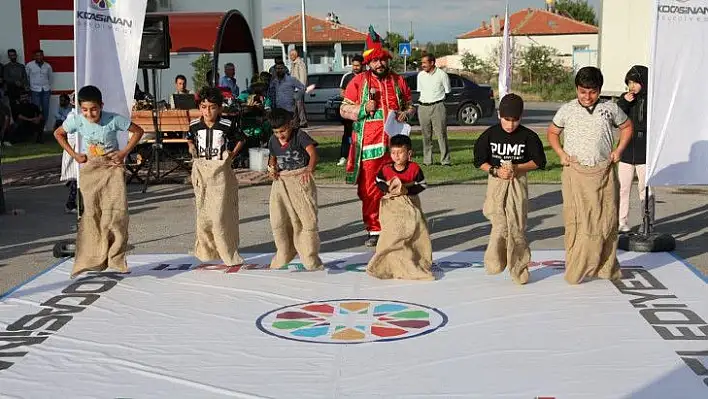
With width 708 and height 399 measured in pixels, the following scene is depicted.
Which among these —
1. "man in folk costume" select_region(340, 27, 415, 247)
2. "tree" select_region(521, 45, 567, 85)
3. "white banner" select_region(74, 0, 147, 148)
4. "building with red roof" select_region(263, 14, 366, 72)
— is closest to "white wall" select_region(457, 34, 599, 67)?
"building with red roof" select_region(263, 14, 366, 72)

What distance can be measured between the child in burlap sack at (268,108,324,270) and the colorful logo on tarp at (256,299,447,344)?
3.39ft

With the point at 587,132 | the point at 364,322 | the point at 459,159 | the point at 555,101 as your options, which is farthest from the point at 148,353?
the point at 555,101

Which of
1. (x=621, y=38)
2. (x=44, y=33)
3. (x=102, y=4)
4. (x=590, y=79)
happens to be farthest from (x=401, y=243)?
(x=44, y=33)

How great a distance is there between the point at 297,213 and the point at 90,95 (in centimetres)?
193

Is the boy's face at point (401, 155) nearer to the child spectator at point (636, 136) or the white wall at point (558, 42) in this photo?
the child spectator at point (636, 136)

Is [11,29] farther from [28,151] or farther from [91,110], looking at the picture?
[91,110]

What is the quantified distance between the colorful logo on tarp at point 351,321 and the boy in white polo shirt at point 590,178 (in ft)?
4.60

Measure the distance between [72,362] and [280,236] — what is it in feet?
8.65

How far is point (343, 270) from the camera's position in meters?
8.31

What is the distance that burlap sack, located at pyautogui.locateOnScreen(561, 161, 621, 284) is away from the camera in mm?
7426

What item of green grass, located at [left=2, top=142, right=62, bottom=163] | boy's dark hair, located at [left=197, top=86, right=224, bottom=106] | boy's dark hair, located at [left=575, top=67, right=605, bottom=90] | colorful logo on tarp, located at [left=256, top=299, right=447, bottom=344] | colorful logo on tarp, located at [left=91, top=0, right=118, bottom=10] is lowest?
green grass, located at [left=2, top=142, right=62, bottom=163]

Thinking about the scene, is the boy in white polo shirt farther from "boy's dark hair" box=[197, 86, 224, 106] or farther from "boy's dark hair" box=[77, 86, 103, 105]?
"boy's dark hair" box=[77, 86, 103, 105]

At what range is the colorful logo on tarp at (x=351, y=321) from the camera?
6273mm

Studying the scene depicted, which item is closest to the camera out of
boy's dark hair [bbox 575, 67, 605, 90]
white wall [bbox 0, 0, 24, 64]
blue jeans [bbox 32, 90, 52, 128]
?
boy's dark hair [bbox 575, 67, 605, 90]
